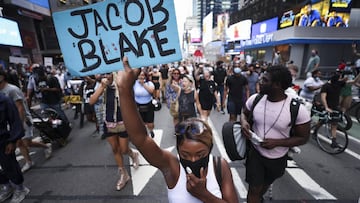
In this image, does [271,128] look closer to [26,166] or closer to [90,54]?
[90,54]

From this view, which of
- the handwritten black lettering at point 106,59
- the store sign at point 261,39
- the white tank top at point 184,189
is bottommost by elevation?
the white tank top at point 184,189

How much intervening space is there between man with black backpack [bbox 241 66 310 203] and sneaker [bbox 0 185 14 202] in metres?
3.59

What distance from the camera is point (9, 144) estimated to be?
2.87 meters

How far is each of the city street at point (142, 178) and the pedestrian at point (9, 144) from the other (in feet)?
1.07

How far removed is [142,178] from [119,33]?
285 centimetres

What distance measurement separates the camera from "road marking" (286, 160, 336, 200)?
10.5 feet

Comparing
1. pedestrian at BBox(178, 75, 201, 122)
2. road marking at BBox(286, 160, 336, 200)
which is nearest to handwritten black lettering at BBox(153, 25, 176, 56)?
pedestrian at BBox(178, 75, 201, 122)

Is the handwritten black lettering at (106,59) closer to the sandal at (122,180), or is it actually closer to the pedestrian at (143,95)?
the sandal at (122,180)

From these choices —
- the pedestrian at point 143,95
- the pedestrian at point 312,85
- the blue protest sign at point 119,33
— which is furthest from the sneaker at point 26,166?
the pedestrian at point 312,85

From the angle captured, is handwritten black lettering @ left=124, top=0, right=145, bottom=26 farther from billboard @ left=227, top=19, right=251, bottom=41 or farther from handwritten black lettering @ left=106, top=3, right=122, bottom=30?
billboard @ left=227, top=19, right=251, bottom=41

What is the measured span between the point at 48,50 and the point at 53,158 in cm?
3205

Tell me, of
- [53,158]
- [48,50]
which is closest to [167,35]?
[53,158]

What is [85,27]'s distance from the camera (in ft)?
5.16

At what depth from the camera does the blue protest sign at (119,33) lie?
1.51 meters
